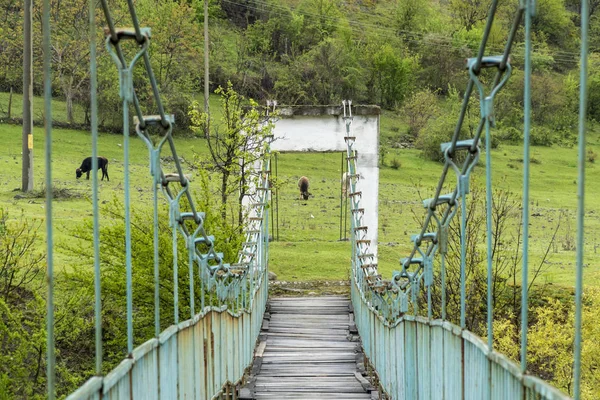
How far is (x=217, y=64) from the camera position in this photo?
54.9 metres

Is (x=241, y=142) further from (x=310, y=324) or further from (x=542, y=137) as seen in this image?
(x=542, y=137)

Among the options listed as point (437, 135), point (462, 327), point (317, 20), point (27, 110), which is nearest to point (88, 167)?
point (27, 110)

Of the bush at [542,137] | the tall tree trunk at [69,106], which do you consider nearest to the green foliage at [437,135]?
the bush at [542,137]

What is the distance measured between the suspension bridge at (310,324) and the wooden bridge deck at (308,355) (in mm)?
25

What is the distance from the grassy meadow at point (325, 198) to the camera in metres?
22.1

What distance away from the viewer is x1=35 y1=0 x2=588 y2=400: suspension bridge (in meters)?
3.62

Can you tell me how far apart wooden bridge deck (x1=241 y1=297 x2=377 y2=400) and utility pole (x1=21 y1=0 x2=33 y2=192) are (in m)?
10.2

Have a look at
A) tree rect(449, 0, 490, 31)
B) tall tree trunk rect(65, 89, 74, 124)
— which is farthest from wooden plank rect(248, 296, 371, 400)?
tree rect(449, 0, 490, 31)

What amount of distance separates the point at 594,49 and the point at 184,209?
59389 millimetres

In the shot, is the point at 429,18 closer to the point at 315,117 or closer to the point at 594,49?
the point at 594,49

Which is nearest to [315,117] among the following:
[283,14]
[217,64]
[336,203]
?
[336,203]

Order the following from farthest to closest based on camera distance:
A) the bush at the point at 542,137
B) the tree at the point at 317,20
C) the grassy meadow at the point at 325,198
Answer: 1. the tree at the point at 317,20
2. the bush at the point at 542,137
3. the grassy meadow at the point at 325,198

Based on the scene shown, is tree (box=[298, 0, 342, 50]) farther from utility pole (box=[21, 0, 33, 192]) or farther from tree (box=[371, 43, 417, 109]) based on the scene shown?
utility pole (box=[21, 0, 33, 192])

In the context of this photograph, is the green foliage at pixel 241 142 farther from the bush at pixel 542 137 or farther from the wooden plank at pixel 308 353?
the bush at pixel 542 137
